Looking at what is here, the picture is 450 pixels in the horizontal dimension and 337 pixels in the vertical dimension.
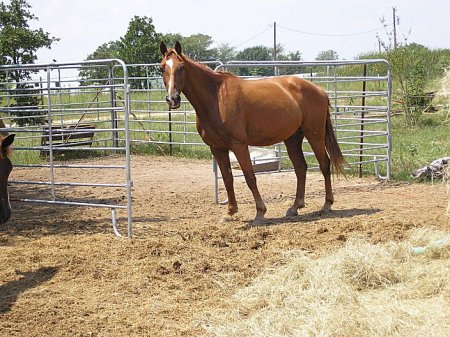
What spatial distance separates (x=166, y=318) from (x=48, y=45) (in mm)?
11365

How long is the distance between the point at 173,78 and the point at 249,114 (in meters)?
0.99

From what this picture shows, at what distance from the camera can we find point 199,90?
22.0 feet

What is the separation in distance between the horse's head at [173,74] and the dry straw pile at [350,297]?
211 centimetres

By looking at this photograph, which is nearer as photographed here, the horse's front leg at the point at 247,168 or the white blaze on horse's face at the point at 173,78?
the white blaze on horse's face at the point at 173,78

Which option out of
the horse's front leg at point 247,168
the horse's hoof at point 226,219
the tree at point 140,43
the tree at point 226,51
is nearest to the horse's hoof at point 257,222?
the horse's front leg at point 247,168

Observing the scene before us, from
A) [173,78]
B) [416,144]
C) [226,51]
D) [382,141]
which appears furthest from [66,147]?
[226,51]

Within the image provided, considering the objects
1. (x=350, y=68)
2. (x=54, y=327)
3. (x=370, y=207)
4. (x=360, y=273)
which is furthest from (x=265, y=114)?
(x=350, y=68)

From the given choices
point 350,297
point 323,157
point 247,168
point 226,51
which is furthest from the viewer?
point 226,51

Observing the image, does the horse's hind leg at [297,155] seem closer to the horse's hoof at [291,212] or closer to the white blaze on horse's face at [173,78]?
the horse's hoof at [291,212]

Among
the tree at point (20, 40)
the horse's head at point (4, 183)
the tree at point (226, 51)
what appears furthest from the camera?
the tree at point (226, 51)

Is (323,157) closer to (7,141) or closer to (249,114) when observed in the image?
(249,114)

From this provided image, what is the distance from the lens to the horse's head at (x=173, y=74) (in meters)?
6.30

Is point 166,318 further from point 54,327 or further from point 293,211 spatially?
point 293,211

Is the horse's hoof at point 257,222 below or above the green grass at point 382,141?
below
